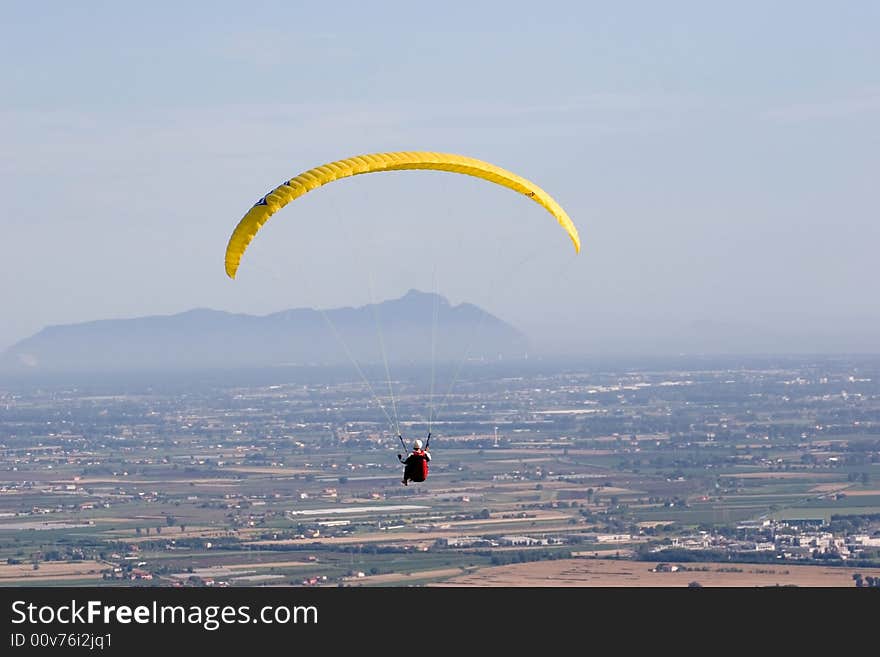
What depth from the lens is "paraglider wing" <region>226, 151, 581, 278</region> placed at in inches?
1400

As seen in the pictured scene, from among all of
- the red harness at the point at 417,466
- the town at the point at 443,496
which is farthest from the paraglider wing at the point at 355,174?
the town at the point at 443,496

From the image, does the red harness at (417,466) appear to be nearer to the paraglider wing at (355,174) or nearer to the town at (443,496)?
the paraglider wing at (355,174)

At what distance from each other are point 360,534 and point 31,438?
87.6 m

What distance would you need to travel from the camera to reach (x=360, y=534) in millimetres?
82000

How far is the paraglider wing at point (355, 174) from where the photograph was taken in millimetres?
35562

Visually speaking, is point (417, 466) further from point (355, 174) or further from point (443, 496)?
point (443, 496)

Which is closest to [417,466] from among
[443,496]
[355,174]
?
[355,174]

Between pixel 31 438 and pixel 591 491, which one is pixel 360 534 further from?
pixel 31 438

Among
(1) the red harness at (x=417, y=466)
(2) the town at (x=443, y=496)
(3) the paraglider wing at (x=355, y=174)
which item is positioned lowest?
(2) the town at (x=443, y=496)

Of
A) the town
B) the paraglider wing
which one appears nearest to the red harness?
the paraglider wing

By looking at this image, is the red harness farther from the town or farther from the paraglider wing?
the town

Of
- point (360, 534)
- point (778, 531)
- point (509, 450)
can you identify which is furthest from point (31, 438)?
point (778, 531)

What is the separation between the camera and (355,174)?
36094 mm

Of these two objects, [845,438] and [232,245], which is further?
[845,438]
